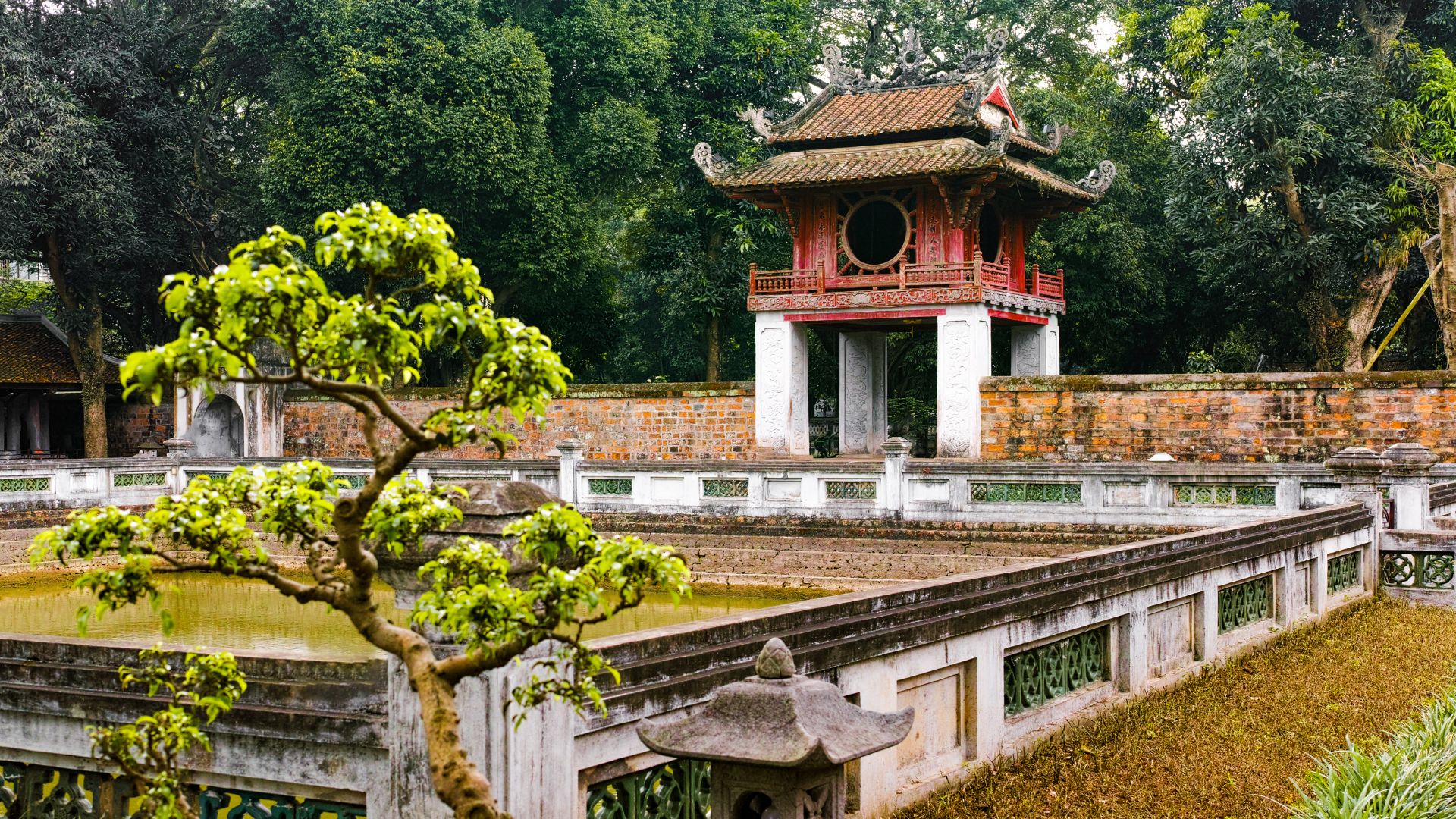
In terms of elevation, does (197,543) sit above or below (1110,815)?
above

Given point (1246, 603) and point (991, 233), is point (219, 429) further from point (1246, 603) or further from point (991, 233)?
point (1246, 603)

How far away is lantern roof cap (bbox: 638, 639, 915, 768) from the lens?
13.0 ft

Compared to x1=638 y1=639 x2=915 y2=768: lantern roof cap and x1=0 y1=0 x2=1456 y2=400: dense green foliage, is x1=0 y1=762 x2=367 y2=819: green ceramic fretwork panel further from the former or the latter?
x1=0 y1=0 x2=1456 y2=400: dense green foliage

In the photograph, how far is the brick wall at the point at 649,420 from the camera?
25812mm

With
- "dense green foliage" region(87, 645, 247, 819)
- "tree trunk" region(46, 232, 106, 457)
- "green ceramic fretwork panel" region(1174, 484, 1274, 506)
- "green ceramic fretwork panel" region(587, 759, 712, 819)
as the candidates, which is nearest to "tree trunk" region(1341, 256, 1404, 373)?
"green ceramic fretwork panel" region(1174, 484, 1274, 506)

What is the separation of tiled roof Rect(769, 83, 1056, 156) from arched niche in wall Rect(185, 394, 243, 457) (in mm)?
12762

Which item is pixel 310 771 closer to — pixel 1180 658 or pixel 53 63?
pixel 1180 658

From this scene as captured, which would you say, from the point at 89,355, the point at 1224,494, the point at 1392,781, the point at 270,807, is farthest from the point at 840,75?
the point at 270,807

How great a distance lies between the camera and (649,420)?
85.8ft

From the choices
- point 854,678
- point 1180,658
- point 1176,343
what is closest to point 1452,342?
point 1176,343

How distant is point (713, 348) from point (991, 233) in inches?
328

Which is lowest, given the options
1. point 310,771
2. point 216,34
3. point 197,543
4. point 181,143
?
point 310,771

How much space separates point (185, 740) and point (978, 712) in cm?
383

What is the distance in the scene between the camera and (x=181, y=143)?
3178 centimetres
